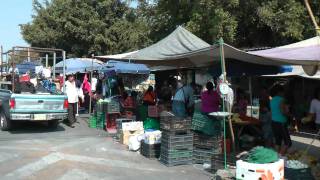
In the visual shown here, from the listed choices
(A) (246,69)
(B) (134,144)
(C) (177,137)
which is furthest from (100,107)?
(C) (177,137)

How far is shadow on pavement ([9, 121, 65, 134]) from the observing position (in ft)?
50.5

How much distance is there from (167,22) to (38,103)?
8.80m

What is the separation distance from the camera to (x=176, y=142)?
10156 millimetres

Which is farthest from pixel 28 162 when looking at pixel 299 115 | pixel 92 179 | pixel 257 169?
pixel 299 115

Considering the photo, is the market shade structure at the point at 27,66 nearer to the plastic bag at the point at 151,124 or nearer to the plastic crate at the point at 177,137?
the plastic bag at the point at 151,124

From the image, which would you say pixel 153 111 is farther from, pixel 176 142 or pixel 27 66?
pixel 27 66

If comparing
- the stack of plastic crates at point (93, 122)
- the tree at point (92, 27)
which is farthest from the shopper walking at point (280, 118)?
the tree at point (92, 27)

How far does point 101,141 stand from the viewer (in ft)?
43.9

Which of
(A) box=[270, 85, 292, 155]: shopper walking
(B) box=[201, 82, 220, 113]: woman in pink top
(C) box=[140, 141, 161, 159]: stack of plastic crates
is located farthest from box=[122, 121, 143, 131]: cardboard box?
(A) box=[270, 85, 292, 155]: shopper walking

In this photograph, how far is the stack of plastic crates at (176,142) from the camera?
10.1m

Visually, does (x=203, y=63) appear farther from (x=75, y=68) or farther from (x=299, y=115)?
(x=75, y=68)

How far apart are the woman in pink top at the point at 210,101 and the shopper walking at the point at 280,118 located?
1283 millimetres

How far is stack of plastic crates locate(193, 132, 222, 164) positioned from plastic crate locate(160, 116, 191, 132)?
30 centimetres

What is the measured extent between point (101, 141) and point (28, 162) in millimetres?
3352
